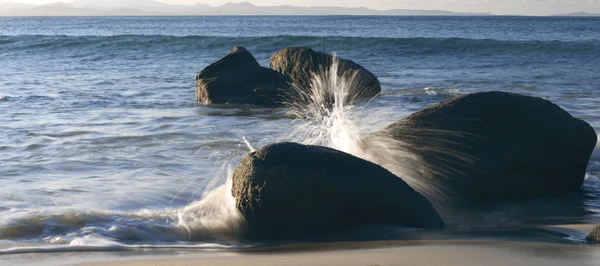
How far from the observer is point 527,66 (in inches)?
790

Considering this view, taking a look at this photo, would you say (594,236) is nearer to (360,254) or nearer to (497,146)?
(360,254)

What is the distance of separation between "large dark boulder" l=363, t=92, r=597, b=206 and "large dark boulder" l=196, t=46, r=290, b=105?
6.20 m

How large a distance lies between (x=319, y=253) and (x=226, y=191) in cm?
123

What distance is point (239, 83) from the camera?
39.5ft

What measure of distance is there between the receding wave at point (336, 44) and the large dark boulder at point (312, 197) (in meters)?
21.2

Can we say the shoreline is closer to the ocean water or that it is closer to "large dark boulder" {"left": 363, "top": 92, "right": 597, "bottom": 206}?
the ocean water

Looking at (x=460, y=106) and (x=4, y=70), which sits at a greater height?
(x=460, y=106)

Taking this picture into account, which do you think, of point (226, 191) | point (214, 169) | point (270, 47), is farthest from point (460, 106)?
point (270, 47)

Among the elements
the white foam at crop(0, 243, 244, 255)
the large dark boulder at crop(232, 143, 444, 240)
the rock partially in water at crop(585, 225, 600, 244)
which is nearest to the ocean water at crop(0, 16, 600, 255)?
the white foam at crop(0, 243, 244, 255)

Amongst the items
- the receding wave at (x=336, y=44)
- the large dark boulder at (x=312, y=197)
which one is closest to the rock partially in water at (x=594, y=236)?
the large dark boulder at (x=312, y=197)

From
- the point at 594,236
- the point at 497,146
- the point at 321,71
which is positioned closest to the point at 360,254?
the point at 594,236

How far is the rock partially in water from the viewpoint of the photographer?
12.9 ft

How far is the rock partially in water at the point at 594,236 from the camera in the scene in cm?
392

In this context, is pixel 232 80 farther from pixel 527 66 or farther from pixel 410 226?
pixel 527 66
